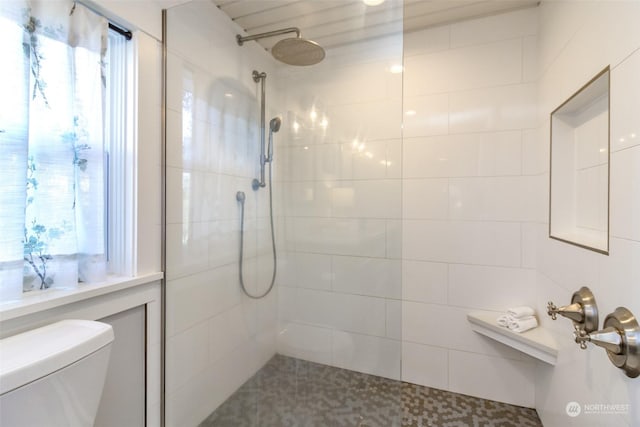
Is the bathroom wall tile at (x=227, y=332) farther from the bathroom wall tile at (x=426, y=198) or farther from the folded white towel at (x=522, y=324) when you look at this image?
the folded white towel at (x=522, y=324)

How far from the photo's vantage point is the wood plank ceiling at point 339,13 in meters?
1.41

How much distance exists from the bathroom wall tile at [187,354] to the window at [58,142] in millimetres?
506

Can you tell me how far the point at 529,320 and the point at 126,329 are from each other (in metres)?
2.07

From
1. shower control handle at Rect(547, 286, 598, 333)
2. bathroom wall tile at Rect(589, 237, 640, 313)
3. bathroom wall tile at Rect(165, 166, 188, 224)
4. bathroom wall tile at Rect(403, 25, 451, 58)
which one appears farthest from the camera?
bathroom wall tile at Rect(403, 25, 451, 58)

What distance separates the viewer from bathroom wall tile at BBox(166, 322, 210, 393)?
138cm

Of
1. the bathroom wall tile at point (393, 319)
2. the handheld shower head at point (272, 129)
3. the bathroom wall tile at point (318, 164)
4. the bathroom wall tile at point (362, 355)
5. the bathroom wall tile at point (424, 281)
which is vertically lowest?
the bathroom wall tile at point (362, 355)

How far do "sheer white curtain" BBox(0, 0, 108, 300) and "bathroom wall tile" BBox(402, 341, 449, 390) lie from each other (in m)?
1.89

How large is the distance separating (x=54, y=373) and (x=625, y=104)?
1838mm

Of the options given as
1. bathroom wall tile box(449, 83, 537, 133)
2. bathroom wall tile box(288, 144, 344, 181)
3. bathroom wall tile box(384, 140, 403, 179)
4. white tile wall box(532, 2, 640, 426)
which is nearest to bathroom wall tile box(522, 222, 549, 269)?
white tile wall box(532, 2, 640, 426)

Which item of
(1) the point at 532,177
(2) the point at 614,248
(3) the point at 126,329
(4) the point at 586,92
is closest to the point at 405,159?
(1) the point at 532,177

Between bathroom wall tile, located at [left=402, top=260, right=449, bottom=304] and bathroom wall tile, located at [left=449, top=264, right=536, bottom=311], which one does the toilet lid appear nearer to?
bathroom wall tile, located at [left=402, top=260, right=449, bottom=304]

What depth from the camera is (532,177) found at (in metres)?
1.66

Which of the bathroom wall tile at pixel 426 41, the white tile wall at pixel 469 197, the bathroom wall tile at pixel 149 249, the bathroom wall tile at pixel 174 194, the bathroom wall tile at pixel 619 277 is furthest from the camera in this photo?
the bathroom wall tile at pixel 426 41

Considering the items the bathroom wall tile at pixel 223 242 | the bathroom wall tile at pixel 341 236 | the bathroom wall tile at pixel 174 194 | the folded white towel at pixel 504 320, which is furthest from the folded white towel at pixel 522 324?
the bathroom wall tile at pixel 174 194
